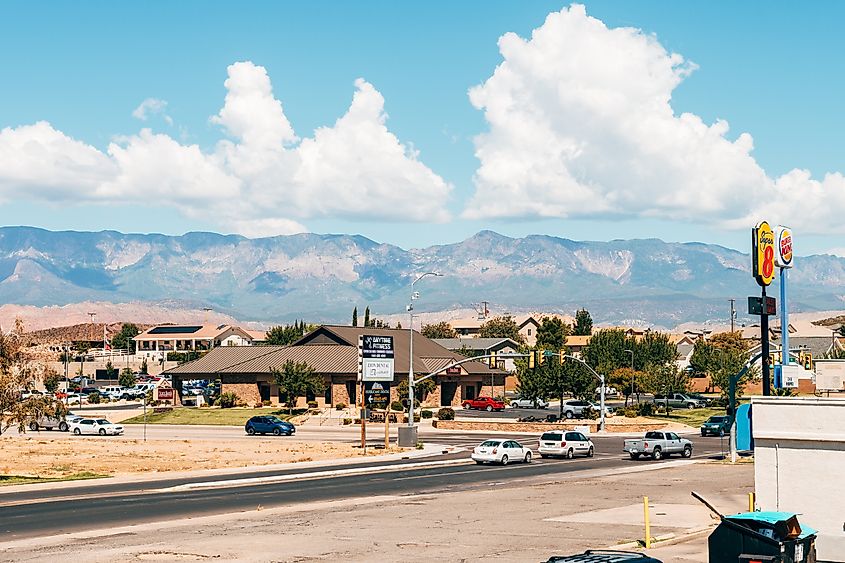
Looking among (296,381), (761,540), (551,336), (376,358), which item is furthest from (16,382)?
(551,336)

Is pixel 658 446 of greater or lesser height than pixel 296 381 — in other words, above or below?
below

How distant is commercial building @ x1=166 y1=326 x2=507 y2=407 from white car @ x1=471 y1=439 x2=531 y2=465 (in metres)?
51.3

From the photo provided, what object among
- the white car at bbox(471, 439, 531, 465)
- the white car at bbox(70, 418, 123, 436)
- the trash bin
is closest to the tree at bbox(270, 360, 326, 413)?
the white car at bbox(70, 418, 123, 436)

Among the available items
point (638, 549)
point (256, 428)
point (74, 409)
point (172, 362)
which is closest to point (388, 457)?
point (256, 428)

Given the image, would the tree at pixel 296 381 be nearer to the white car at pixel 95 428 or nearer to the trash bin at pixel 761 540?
the white car at pixel 95 428

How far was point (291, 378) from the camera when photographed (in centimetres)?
10344

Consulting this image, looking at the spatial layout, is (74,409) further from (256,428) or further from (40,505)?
(40,505)

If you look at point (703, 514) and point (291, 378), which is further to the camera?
point (291, 378)

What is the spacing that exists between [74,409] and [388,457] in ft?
221

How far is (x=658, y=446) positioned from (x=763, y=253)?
84.4ft

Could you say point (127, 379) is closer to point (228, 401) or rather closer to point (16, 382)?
point (228, 401)

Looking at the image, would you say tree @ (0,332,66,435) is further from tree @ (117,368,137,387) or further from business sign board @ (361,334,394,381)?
tree @ (117,368,137,387)

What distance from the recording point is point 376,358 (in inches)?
2697

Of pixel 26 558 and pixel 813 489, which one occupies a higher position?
pixel 813 489
